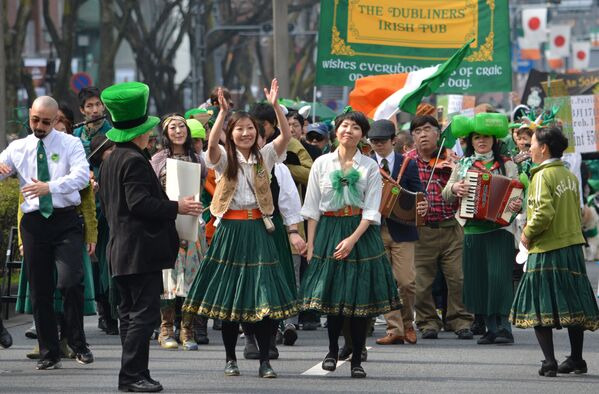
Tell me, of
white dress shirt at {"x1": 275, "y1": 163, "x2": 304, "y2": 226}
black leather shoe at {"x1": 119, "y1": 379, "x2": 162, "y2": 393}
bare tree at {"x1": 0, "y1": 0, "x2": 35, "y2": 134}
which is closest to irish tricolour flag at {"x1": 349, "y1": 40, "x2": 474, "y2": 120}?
white dress shirt at {"x1": 275, "y1": 163, "x2": 304, "y2": 226}

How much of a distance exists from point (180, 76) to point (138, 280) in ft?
217

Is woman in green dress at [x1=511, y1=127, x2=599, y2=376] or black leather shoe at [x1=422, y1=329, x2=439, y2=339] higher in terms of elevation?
woman in green dress at [x1=511, y1=127, x2=599, y2=376]

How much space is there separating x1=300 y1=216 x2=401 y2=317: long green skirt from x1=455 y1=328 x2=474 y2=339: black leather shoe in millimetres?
2687

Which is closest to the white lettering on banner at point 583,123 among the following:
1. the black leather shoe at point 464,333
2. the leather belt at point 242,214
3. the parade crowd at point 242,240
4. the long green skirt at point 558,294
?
the black leather shoe at point 464,333

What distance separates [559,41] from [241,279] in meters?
79.5

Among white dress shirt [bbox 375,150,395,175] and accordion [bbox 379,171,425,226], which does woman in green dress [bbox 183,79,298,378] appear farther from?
white dress shirt [bbox 375,150,395,175]

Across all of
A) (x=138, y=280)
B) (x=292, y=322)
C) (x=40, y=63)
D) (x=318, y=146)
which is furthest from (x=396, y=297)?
(x=40, y=63)

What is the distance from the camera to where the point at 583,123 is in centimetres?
2186

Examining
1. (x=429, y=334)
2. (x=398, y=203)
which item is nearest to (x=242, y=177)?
(x=398, y=203)

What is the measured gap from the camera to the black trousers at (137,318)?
372 inches

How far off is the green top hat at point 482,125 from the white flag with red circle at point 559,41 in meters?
76.2

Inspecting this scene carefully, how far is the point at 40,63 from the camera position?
174ft

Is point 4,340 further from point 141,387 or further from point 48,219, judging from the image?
point 141,387

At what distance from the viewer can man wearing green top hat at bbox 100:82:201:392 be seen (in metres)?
9.37
